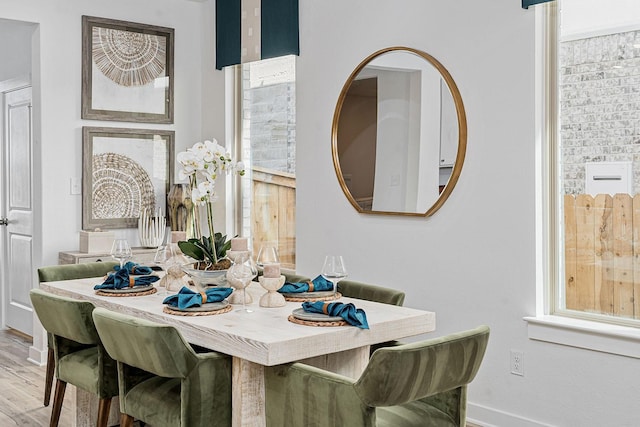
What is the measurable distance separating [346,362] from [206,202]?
0.88 m

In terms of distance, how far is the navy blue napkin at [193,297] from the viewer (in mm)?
2752

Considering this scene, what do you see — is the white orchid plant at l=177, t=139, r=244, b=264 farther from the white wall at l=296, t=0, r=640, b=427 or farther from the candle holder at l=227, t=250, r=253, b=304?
the white wall at l=296, t=0, r=640, b=427

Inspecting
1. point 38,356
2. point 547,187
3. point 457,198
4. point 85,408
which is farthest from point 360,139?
point 38,356

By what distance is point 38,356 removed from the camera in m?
4.95

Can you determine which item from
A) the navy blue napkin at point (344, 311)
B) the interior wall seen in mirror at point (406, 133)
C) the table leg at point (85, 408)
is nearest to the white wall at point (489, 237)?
the interior wall seen in mirror at point (406, 133)

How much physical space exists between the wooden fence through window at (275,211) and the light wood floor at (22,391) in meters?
1.65

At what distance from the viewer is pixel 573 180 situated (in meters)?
3.33

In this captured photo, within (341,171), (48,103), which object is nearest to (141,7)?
(48,103)

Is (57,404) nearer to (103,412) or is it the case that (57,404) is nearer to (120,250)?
(103,412)

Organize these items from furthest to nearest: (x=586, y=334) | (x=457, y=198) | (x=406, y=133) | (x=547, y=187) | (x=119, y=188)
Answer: (x=119, y=188)
(x=406, y=133)
(x=457, y=198)
(x=547, y=187)
(x=586, y=334)

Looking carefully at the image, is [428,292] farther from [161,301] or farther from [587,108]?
[161,301]

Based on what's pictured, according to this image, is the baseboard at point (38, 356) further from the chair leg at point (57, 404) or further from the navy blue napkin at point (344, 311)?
the navy blue napkin at point (344, 311)

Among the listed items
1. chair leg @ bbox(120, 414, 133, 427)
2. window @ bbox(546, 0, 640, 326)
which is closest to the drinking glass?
chair leg @ bbox(120, 414, 133, 427)

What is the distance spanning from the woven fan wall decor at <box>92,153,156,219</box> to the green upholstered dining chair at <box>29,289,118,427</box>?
6.67ft
